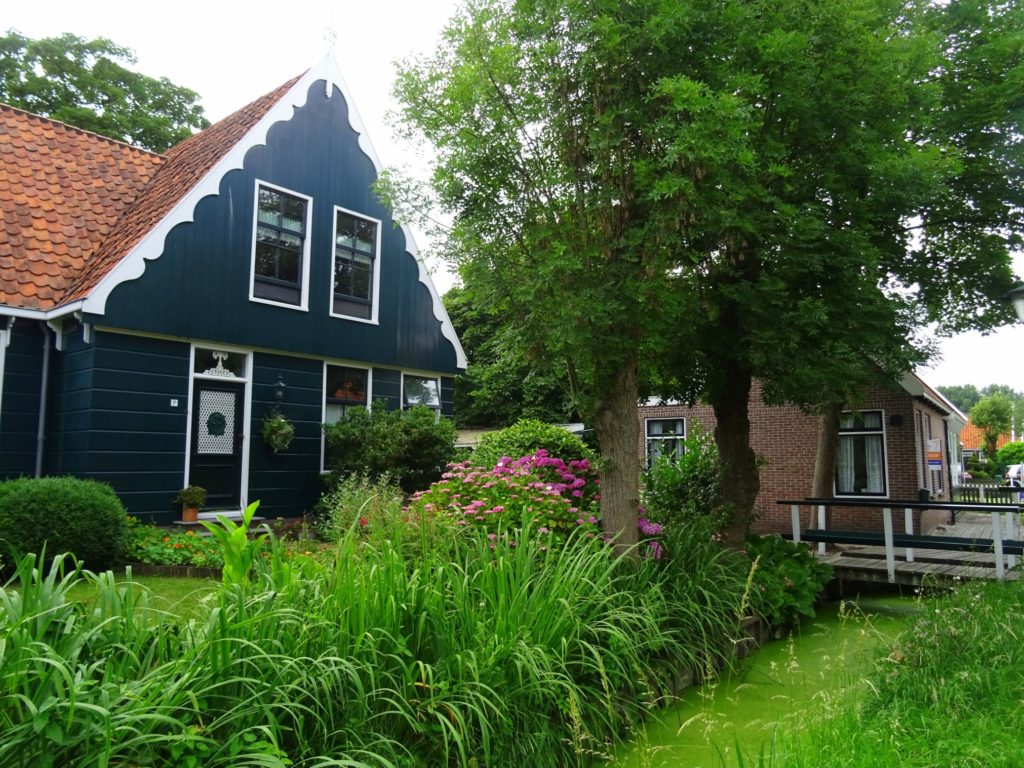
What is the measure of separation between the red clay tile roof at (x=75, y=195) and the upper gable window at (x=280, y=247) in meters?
1.09

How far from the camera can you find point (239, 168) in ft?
35.0

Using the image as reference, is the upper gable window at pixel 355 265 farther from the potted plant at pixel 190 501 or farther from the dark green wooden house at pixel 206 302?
the potted plant at pixel 190 501

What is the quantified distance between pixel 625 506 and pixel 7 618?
4548 mm

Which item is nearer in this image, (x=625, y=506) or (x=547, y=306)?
(x=547, y=306)

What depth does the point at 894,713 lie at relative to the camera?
→ 3369 millimetres

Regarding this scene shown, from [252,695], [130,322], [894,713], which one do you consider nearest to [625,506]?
[894,713]

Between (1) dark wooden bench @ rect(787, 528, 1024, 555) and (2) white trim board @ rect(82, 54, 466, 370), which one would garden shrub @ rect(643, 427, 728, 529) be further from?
(2) white trim board @ rect(82, 54, 466, 370)

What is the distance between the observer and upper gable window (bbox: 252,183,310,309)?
36.2 ft

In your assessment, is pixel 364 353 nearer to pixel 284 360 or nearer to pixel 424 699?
pixel 284 360

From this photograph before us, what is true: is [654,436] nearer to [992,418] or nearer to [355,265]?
[355,265]

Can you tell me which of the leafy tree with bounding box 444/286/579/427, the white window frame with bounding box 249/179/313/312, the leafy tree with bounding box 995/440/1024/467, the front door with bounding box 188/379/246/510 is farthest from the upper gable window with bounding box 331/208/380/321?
the leafy tree with bounding box 995/440/1024/467

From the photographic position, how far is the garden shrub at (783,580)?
6191mm

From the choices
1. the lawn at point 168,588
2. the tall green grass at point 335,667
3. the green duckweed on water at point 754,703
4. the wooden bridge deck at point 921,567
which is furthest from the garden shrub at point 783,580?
the lawn at point 168,588

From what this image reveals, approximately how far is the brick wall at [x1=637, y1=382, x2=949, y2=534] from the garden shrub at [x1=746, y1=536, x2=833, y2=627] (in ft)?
20.9
